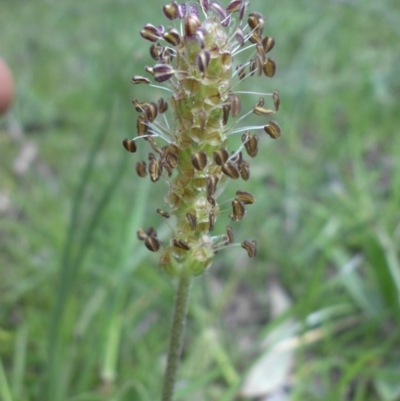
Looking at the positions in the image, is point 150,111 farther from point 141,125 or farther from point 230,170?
point 230,170

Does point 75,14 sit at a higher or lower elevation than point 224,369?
higher

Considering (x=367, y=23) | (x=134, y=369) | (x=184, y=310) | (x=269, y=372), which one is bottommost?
(x=269, y=372)

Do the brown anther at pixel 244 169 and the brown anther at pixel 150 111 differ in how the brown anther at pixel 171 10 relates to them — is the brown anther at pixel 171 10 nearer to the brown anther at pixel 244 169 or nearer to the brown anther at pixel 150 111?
the brown anther at pixel 150 111

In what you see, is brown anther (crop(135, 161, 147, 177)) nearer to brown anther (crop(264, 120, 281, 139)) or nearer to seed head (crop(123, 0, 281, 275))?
seed head (crop(123, 0, 281, 275))

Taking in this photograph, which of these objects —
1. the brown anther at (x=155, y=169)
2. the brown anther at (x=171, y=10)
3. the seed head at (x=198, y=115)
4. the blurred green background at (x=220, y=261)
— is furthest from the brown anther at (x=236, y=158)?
the blurred green background at (x=220, y=261)

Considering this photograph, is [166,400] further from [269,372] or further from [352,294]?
[352,294]

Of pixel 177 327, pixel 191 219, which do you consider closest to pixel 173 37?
pixel 191 219

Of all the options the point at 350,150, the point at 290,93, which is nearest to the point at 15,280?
the point at 350,150
